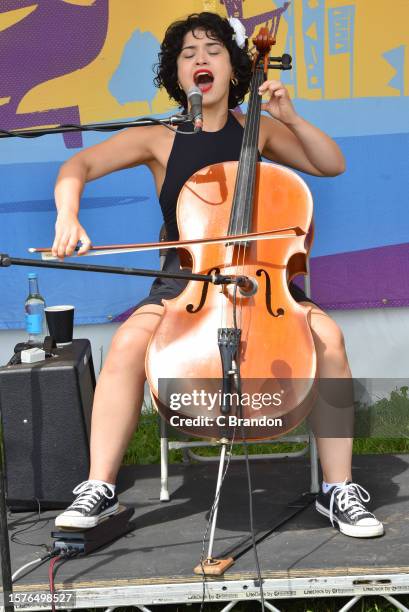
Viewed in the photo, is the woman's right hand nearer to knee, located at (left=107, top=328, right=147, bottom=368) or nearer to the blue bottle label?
knee, located at (left=107, top=328, right=147, bottom=368)

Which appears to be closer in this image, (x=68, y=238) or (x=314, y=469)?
(x=68, y=238)

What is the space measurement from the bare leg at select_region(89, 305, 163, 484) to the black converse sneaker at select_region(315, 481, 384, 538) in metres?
0.59

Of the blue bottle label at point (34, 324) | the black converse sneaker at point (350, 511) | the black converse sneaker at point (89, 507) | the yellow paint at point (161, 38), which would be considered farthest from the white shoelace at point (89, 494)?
the yellow paint at point (161, 38)

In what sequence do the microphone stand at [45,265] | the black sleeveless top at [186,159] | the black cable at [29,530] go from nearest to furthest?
the microphone stand at [45,265]
the black cable at [29,530]
the black sleeveless top at [186,159]

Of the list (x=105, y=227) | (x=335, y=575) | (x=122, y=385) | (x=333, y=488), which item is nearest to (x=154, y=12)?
(x=105, y=227)

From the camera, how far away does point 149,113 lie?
3.81 meters

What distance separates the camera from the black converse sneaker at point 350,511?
8.31 ft

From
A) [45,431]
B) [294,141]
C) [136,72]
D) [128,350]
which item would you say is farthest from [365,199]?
[45,431]

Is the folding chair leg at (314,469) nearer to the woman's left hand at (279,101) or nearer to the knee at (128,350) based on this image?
the knee at (128,350)

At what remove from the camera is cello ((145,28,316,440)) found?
2377mm

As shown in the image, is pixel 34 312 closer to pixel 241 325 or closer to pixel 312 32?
pixel 241 325

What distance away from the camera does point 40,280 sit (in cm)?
385

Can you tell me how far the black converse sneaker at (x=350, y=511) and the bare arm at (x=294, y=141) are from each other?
1.02 metres

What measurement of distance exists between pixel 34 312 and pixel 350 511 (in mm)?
1614
